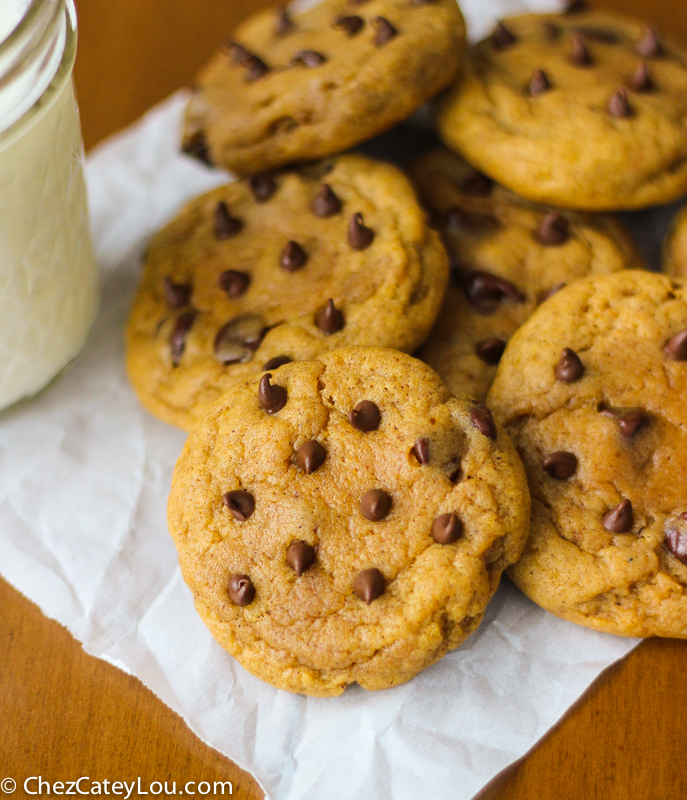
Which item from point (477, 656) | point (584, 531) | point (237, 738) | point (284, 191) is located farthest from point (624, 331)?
point (237, 738)

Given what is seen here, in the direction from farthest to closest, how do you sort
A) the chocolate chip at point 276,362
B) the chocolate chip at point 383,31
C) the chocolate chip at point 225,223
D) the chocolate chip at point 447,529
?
1. the chocolate chip at point 225,223
2. the chocolate chip at point 383,31
3. the chocolate chip at point 276,362
4. the chocolate chip at point 447,529

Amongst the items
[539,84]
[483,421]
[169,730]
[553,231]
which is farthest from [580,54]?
[169,730]

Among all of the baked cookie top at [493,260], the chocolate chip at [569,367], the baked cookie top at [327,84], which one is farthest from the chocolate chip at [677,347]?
the baked cookie top at [327,84]

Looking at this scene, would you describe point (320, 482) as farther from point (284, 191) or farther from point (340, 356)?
point (284, 191)

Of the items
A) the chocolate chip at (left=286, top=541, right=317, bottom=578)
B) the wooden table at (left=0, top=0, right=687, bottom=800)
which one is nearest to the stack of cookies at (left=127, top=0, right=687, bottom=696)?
the chocolate chip at (left=286, top=541, right=317, bottom=578)

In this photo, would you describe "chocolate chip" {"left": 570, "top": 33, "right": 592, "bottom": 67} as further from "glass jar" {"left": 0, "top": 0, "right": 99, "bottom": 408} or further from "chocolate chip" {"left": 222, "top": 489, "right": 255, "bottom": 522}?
"chocolate chip" {"left": 222, "top": 489, "right": 255, "bottom": 522}

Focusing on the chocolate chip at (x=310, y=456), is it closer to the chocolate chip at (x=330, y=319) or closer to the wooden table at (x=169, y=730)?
the chocolate chip at (x=330, y=319)

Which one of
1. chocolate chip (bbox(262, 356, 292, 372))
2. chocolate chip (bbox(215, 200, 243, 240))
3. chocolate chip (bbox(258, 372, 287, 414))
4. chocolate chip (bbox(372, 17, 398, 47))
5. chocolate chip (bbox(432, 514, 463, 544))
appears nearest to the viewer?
chocolate chip (bbox(432, 514, 463, 544))
